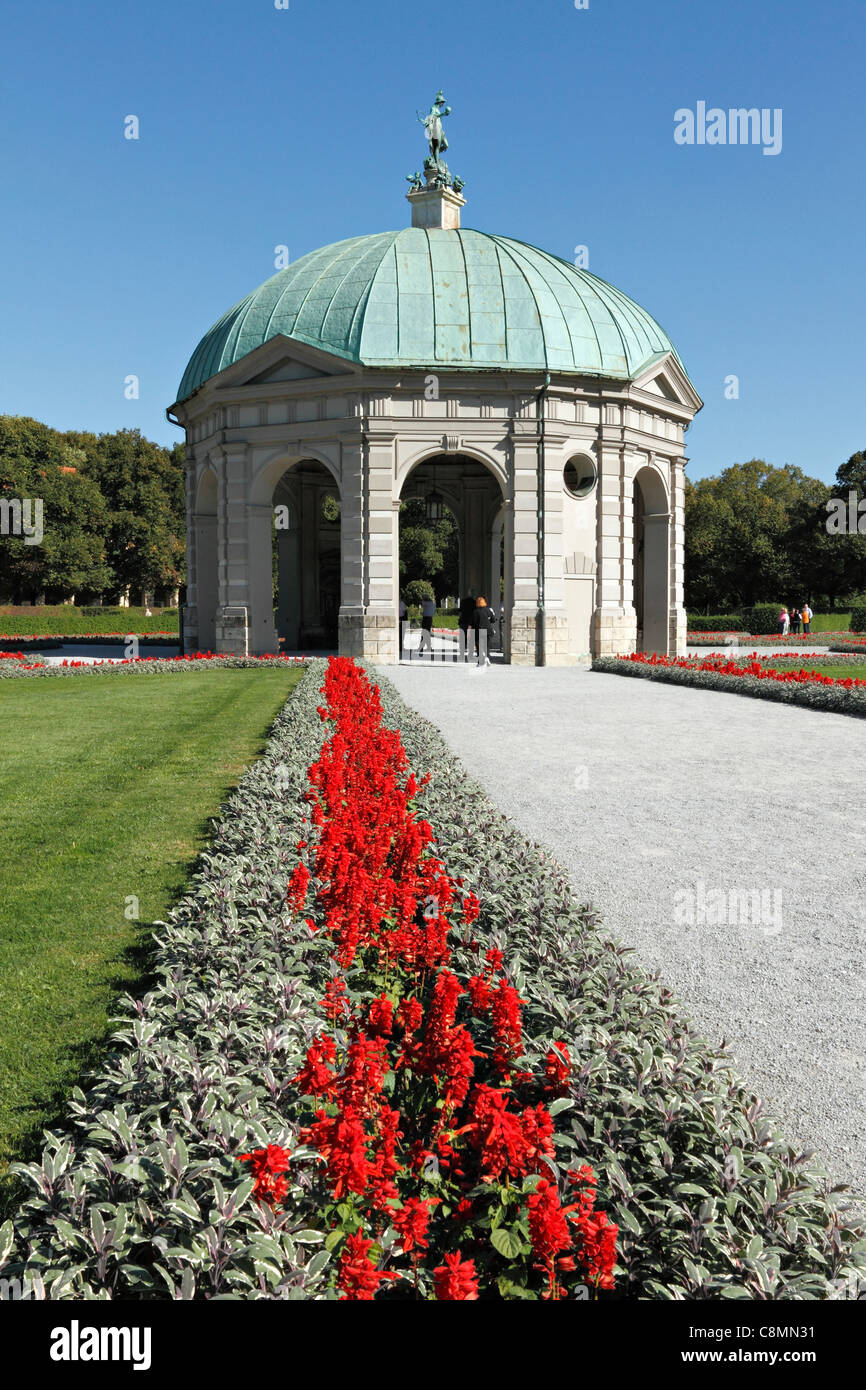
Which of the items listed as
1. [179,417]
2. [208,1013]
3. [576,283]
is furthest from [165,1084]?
[179,417]

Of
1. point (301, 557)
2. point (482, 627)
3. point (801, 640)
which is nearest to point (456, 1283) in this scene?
point (482, 627)

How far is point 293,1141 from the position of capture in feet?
10.8

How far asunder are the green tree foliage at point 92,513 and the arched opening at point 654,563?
1648 inches

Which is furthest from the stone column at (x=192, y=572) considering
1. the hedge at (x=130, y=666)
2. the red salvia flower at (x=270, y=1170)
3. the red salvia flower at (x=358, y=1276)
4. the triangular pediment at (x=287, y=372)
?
the red salvia flower at (x=358, y=1276)

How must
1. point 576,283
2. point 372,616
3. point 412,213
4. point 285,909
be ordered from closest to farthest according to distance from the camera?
1. point 285,909
2. point 372,616
3. point 576,283
4. point 412,213

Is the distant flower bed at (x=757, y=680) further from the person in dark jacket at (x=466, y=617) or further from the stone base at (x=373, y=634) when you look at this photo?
the stone base at (x=373, y=634)

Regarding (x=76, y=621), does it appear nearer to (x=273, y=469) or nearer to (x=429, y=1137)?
(x=273, y=469)

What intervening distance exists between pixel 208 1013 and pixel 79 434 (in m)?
85.4

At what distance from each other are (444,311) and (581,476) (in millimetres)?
6533

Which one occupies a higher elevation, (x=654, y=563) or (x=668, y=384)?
(x=668, y=384)

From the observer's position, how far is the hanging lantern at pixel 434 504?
3781 centimetres

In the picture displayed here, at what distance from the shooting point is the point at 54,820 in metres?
8.89

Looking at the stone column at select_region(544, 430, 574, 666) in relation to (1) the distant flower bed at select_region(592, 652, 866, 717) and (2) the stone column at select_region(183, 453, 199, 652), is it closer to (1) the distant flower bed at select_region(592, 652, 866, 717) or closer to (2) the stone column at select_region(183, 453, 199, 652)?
(1) the distant flower bed at select_region(592, 652, 866, 717)
